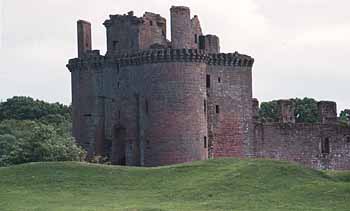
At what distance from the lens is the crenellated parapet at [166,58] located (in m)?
49.4

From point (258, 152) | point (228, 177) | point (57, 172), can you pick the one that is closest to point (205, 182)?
point (228, 177)

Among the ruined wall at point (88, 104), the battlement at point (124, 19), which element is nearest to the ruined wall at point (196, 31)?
the battlement at point (124, 19)

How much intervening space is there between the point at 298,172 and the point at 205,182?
3.10 metres

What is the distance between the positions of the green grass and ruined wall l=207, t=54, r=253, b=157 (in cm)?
1515

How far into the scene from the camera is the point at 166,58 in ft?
162

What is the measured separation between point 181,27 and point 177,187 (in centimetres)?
1834

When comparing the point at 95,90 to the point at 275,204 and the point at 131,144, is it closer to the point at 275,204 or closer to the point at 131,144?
the point at 131,144

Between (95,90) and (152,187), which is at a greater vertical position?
(95,90)

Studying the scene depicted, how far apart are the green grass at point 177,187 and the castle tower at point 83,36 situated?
19.2 m

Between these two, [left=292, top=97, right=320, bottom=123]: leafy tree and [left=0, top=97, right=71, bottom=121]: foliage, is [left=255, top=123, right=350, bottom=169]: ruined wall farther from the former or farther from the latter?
[left=0, top=97, right=71, bottom=121]: foliage

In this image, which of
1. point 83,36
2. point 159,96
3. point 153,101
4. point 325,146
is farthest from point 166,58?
point 325,146

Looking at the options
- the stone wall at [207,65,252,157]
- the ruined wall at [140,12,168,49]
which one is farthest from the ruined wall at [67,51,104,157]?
the stone wall at [207,65,252,157]

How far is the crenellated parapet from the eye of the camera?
4938cm

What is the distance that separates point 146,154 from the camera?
1946 inches
